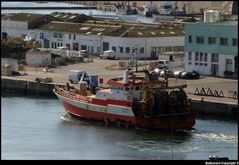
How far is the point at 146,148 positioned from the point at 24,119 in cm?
429

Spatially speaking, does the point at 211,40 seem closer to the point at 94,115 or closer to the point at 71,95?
the point at 71,95

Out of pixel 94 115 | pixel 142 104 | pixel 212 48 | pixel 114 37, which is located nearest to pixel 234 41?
pixel 212 48

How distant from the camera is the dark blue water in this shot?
19859 mm

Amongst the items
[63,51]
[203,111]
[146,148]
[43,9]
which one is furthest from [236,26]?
[43,9]

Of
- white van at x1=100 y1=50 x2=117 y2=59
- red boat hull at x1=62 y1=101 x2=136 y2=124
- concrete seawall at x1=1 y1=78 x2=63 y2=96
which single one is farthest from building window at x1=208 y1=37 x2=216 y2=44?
red boat hull at x1=62 y1=101 x2=136 y2=124

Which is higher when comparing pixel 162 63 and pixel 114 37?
pixel 114 37

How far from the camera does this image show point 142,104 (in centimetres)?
2359

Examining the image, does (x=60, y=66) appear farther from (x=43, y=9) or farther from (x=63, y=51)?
(x=43, y=9)

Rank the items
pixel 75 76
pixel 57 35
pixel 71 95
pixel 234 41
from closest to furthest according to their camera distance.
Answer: pixel 71 95 → pixel 75 76 → pixel 234 41 → pixel 57 35

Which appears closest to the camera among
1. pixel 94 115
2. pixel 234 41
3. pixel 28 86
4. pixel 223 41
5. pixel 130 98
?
pixel 130 98

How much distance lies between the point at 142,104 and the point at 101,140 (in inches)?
81.5

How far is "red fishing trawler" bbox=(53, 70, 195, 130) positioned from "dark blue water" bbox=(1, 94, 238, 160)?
0.93 ft

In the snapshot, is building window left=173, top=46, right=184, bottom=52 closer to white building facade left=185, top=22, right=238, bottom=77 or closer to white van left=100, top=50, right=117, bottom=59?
white van left=100, top=50, right=117, bottom=59

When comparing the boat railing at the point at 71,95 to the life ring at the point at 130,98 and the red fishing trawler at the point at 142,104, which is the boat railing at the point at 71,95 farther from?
the life ring at the point at 130,98
